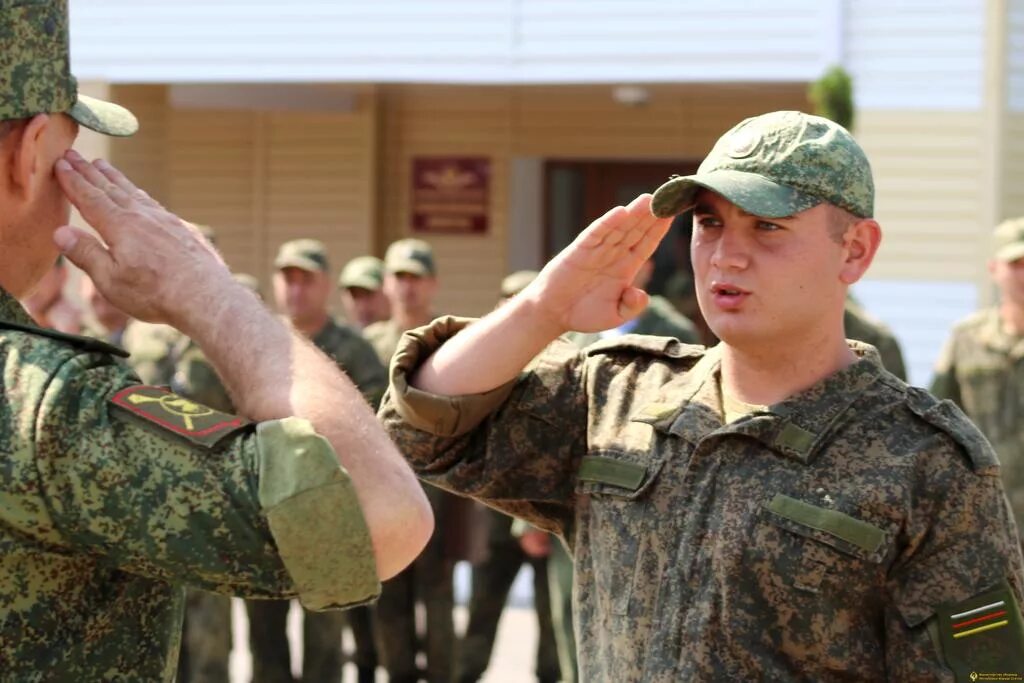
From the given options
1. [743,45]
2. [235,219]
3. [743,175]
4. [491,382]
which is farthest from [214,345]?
[235,219]

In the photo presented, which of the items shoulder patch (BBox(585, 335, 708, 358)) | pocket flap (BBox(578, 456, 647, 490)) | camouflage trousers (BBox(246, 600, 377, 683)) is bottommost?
camouflage trousers (BBox(246, 600, 377, 683))

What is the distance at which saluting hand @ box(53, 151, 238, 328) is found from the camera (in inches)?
84.6

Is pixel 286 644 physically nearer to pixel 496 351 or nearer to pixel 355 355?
pixel 355 355

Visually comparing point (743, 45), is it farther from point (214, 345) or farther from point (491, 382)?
point (214, 345)

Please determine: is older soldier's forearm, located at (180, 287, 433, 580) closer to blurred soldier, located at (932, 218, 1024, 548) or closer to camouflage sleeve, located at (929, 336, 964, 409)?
blurred soldier, located at (932, 218, 1024, 548)

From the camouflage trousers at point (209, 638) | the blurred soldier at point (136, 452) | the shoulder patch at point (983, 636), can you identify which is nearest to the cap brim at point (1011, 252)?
the camouflage trousers at point (209, 638)

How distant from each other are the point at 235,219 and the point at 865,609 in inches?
453

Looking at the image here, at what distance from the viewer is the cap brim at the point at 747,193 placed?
273cm

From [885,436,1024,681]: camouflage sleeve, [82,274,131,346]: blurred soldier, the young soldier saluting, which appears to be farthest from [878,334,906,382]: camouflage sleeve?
[885,436,1024,681]: camouflage sleeve

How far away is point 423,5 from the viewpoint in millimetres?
11133

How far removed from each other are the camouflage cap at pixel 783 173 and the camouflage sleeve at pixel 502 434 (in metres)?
0.40

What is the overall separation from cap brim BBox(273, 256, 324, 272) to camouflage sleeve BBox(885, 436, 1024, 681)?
6675 millimetres

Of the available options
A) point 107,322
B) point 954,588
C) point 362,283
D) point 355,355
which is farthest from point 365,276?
point 954,588

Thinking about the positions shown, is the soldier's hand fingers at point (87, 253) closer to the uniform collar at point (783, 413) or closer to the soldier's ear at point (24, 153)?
the soldier's ear at point (24, 153)
